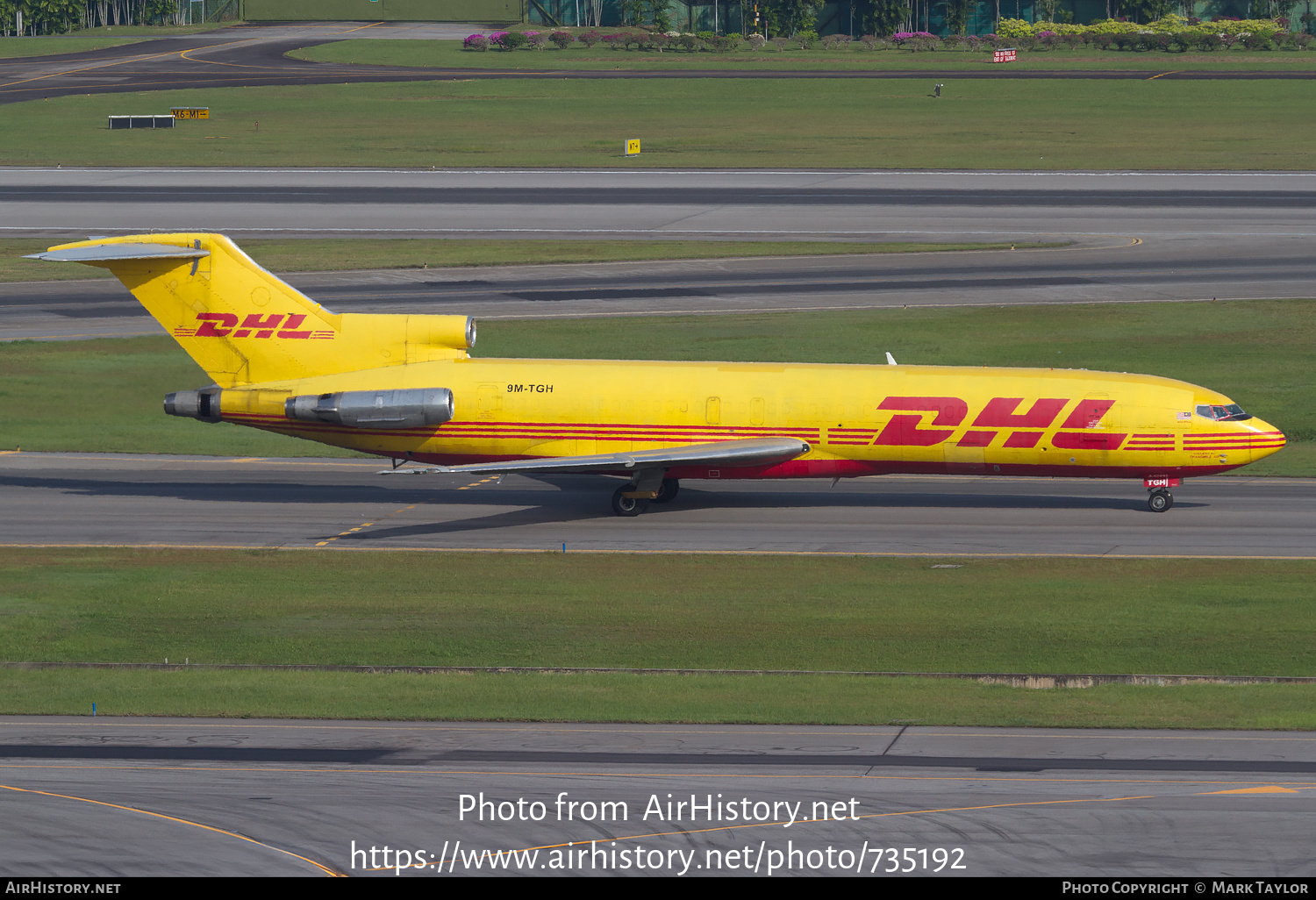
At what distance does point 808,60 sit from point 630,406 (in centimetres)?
13681

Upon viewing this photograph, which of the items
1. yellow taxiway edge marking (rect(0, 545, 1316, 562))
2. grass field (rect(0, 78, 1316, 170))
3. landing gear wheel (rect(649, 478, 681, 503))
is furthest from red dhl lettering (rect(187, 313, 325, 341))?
grass field (rect(0, 78, 1316, 170))

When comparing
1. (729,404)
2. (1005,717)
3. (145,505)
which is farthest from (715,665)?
(145,505)

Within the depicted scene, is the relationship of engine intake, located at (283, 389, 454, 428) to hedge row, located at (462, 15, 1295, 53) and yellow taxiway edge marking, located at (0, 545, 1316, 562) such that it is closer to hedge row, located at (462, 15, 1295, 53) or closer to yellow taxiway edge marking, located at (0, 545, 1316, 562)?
yellow taxiway edge marking, located at (0, 545, 1316, 562)

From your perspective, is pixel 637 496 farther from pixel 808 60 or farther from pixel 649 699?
pixel 808 60

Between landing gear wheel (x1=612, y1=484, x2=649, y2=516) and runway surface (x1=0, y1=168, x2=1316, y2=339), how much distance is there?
2552 cm

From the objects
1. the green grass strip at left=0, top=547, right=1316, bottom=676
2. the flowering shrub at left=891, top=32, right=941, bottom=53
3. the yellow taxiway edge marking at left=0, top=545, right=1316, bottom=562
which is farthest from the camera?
the flowering shrub at left=891, top=32, right=941, bottom=53

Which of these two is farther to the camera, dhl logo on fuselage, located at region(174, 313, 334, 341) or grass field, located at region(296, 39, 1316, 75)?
grass field, located at region(296, 39, 1316, 75)

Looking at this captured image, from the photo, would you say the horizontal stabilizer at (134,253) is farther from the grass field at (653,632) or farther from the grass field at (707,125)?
the grass field at (707,125)

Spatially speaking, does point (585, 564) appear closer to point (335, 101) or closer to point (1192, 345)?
point (1192, 345)

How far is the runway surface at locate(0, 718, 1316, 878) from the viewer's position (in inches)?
834

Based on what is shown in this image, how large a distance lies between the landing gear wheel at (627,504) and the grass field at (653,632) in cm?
421

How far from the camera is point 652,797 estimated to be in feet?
77.4

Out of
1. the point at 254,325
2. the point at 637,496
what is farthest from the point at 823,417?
the point at 254,325

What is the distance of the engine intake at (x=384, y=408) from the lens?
146 feet
